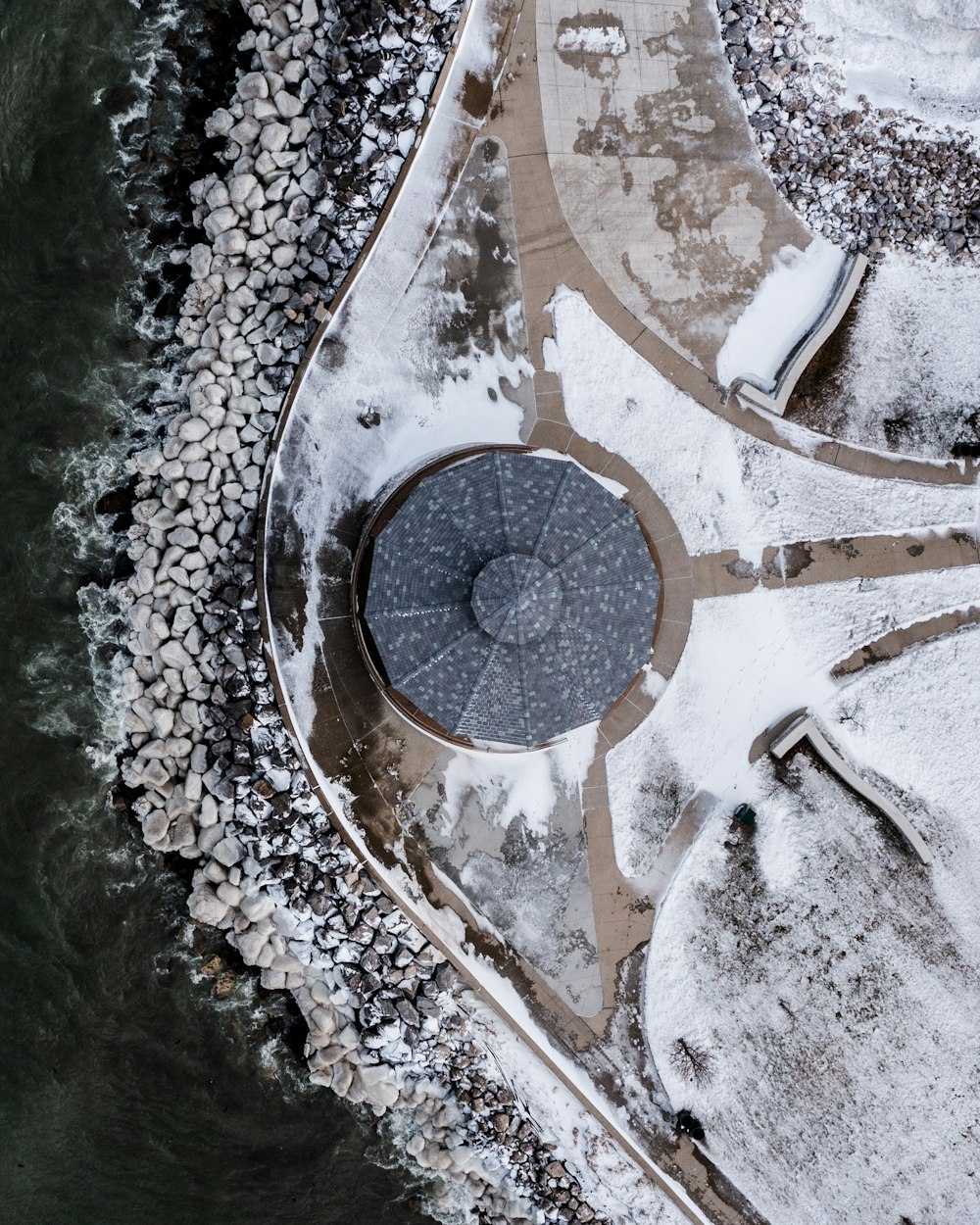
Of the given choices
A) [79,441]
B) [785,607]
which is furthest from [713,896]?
[79,441]

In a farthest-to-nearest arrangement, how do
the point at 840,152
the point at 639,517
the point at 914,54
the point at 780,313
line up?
the point at 914,54
the point at 840,152
the point at 780,313
the point at 639,517

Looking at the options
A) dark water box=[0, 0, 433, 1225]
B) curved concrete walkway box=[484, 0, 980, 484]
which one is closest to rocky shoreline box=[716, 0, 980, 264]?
curved concrete walkway box=[484, 0, 980, 484]

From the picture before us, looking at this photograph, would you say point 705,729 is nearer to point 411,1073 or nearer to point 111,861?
point 411,1073

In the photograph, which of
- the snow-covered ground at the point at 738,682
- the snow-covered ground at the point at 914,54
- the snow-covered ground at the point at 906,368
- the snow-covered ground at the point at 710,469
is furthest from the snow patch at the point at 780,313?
the snow-covered ground at the point at 738,682

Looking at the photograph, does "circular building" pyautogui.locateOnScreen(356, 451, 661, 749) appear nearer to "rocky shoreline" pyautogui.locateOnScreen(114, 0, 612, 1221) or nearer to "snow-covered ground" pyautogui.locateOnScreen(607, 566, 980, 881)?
"snow-covered ground" pyautogui.locateOnScreen(607, 566, 980, 881)

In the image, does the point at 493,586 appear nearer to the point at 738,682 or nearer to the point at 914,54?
the point at 738,682

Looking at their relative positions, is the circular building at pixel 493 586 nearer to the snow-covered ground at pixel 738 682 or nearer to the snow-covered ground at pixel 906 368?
the snow-covered ground at pixel 738 682

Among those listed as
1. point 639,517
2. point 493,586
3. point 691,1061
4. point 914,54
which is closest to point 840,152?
point 914,54
